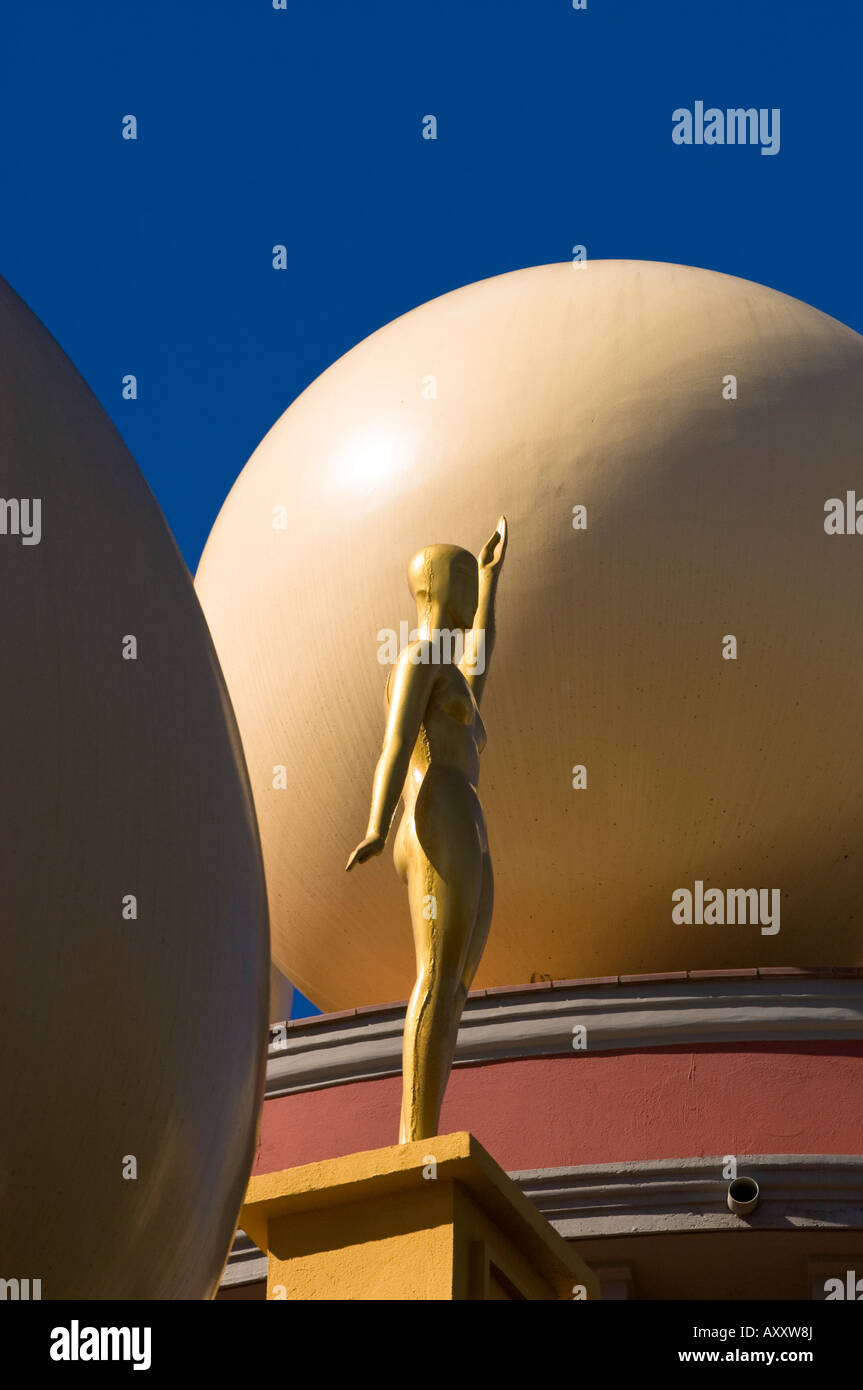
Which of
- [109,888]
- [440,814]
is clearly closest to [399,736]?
[440,814]

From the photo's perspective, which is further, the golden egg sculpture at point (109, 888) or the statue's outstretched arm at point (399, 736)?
the statue's outstretched arm at point (399, 736)

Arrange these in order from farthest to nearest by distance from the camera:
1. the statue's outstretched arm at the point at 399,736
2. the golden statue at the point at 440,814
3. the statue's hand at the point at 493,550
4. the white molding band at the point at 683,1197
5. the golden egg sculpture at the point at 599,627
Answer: the golden egg sculpture at the point at 599,627
the white molding band at the point at 683,1197
the statue's hand at the point at 493,550
the golden statue at the point at 440,814
the statue's outstretched arm at the point at 399,736

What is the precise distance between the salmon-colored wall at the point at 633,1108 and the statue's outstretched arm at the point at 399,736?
3932 millimetres

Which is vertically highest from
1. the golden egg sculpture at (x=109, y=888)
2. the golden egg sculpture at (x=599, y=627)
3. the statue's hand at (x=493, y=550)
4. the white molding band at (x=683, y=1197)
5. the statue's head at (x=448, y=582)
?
the golden egg sculpture at (x=599, y=627)

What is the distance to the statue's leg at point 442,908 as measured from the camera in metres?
9.05

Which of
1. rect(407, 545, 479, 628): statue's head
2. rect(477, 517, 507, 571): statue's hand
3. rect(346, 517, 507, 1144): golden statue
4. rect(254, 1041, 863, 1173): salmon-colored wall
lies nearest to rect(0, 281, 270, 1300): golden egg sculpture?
rect(346, 517, 507, 1144): golden statue

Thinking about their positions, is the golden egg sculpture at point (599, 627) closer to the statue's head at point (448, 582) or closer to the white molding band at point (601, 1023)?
the white molding band at point (601, 1023)

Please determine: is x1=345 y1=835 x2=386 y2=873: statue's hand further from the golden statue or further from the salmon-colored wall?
the salmon-colored wall

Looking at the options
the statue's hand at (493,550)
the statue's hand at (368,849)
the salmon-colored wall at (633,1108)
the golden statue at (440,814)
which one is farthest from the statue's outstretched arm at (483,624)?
the salmon-colored wall at (633,1108)

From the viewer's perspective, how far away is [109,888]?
129 inches

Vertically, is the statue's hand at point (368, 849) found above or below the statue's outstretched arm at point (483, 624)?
below

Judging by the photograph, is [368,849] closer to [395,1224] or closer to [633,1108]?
[395,1224]

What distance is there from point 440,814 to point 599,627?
4945 mm
